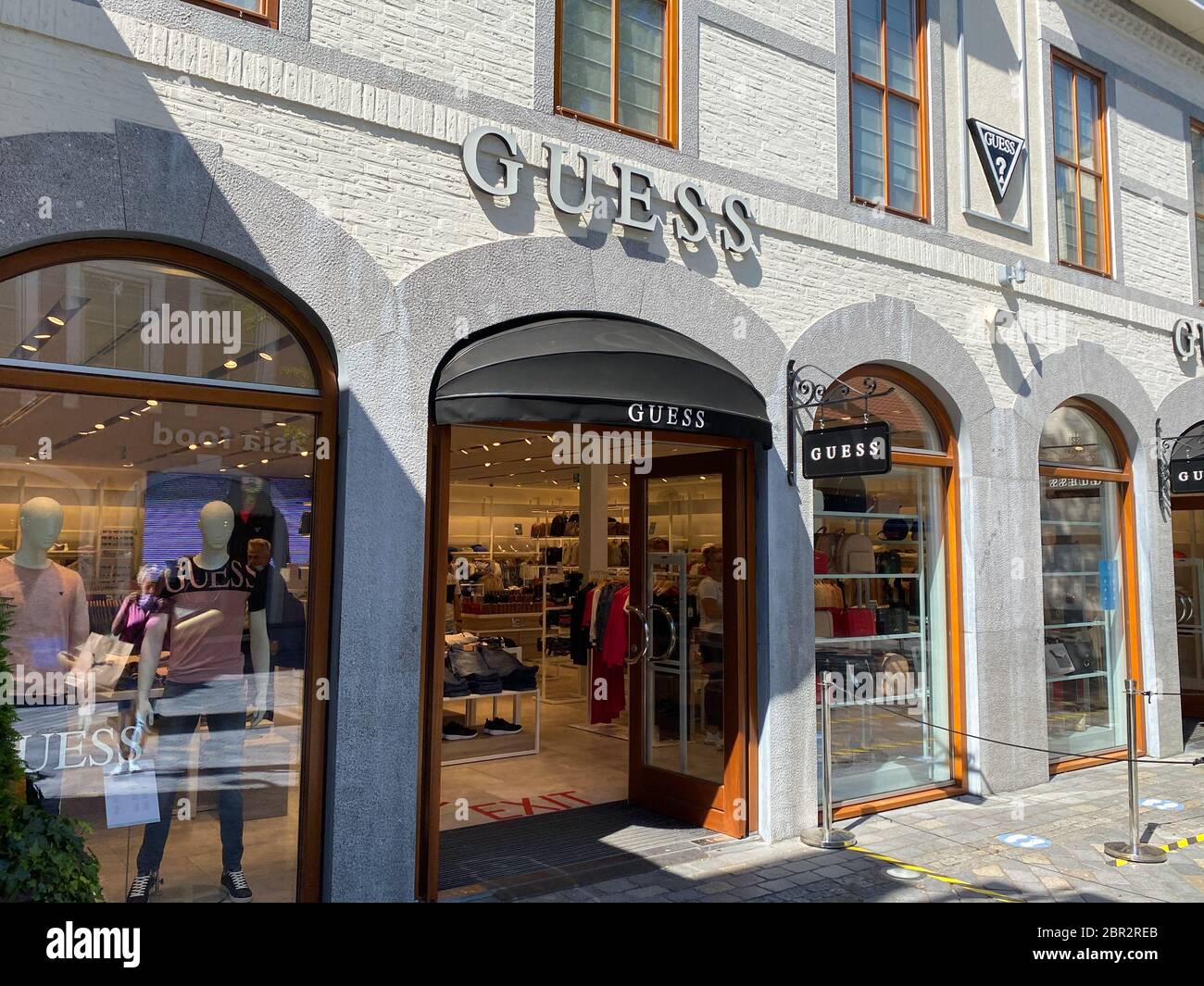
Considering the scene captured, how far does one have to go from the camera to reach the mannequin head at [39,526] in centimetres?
492

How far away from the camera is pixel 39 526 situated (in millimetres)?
4973

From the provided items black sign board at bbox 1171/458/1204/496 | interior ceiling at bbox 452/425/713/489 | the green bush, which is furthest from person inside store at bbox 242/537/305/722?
black sign board at bbox 1171/458/1204/496

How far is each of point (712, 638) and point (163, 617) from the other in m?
4.14

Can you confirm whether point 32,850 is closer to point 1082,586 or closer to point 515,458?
point 515,458

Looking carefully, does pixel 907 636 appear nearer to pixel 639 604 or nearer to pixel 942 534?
pixel 942 534

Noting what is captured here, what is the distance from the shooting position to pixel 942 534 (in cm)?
894

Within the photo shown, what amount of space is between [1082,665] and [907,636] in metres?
2.85

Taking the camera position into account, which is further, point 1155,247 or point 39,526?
point 1155,247

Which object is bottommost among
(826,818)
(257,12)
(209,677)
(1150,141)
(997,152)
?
(826,818)

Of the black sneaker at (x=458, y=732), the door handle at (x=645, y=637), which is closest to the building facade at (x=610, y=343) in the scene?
the door handle at (x=645, y=637)

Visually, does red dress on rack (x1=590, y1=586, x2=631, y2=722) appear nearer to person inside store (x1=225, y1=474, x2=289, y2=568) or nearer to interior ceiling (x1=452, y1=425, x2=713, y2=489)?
interior ceiling (x1=452, y1=425, x2=713, y2=489)

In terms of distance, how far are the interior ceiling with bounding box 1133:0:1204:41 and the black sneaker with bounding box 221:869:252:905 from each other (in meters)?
12.3

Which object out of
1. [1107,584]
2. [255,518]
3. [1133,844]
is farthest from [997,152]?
[255,518]
